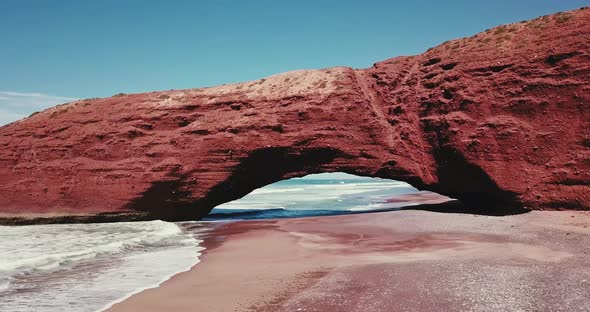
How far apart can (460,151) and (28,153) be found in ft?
69.1

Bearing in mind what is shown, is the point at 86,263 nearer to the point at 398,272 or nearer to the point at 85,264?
the point at 85,264

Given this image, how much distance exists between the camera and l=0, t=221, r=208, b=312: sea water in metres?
7.46

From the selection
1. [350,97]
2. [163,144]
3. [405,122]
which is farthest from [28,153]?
[405,122]

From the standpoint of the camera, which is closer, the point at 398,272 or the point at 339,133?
the point at 398,272

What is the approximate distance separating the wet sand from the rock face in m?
3.94

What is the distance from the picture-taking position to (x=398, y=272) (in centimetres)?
791

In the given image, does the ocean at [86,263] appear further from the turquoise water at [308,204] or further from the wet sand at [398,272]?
the turquoise water at [308,204]

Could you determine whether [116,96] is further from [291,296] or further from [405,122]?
[291,296]

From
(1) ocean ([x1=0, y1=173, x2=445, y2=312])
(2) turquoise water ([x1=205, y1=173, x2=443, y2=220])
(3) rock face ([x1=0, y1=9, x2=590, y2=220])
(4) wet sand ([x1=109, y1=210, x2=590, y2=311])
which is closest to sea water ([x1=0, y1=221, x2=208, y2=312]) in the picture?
(1) ocean ([x1=0, y1=173, x2=445, y2=312])

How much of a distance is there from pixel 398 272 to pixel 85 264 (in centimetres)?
755

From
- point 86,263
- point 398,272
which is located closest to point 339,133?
point 86,263

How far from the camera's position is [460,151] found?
18.0 m

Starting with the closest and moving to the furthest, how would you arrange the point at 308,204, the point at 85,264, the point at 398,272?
1. the point at 398,272
2. the point at 85,264
3. the point at 308,204

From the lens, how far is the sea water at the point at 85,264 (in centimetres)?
746
